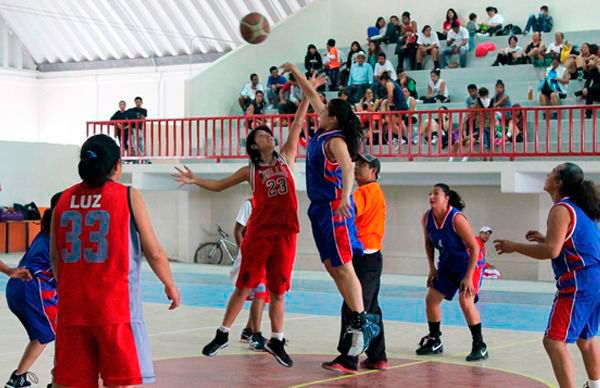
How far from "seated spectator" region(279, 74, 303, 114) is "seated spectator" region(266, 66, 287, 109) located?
0.27 metres

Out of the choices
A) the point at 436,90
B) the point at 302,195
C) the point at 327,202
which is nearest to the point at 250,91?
the point at 302,195

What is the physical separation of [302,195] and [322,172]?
14.6 meters

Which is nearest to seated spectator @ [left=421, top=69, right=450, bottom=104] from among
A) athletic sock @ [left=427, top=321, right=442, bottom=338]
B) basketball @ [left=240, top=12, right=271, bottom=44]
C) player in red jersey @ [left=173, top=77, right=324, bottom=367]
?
basketball @ [left=240, top=12, right=271, bottom=44]

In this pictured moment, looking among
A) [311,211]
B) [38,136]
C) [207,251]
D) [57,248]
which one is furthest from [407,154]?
[38,136]

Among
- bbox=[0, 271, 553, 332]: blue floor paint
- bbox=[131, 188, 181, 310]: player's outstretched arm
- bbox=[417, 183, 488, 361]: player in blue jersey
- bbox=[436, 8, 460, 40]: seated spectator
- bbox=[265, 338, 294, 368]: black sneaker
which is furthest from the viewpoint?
bbox=[436, 8, 460, 40]: seated spectator

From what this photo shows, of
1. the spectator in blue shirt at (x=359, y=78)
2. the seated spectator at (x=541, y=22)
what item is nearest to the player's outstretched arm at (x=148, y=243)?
the spectator in blue shirt at (x=359, y=78)

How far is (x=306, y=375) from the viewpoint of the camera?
9344 millimetres

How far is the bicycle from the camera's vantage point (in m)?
24.8

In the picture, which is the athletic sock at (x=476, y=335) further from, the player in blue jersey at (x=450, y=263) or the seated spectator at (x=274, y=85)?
the seated spectator at (x=274, y=85)

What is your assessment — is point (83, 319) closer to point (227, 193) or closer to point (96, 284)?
point (96, 284)

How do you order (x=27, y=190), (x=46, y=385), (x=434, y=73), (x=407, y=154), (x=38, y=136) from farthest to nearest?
(x=38, y=136) < (x=27, y=190) < (x=434, y=73) < (x=407, y=154) < (x=46, y=385)

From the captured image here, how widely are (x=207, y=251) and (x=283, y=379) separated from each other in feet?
53.3

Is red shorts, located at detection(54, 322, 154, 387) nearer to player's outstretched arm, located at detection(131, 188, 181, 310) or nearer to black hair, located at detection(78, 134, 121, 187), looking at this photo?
player's outstretched arm, located at detection(131, 188, 181, 310)

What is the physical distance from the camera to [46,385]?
8883 mm
